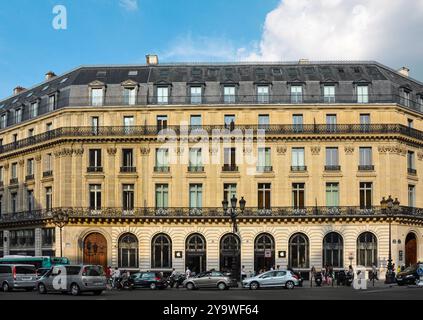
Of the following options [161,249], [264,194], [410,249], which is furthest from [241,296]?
[410,249]

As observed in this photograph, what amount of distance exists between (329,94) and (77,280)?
118 ft

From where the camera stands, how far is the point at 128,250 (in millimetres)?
62406

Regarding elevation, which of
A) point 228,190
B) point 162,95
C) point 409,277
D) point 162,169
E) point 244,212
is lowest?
point 409,277

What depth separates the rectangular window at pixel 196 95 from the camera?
6353cm

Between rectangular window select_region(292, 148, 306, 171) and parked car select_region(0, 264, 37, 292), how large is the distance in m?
28.7

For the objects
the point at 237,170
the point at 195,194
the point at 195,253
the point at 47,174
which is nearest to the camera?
the point at 195,253

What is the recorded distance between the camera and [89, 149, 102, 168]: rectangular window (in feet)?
208

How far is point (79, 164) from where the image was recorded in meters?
63.4

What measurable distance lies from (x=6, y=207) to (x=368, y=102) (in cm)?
3776

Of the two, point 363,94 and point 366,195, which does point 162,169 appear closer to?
point 366,195

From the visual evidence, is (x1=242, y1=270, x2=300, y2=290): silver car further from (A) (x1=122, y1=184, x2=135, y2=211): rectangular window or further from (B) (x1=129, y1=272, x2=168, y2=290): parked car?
(A) (x1=122, y1=184, x2=135, y2=211): rectangular window

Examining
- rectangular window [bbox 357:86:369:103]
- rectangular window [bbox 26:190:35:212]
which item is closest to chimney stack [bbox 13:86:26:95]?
rectangular window [bbox 26:190:35:212]
